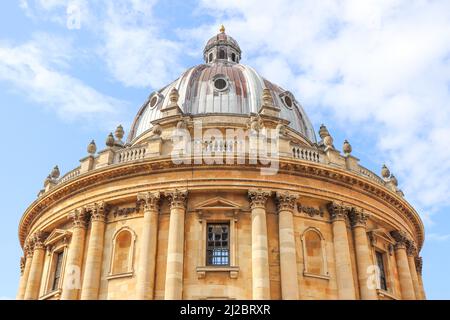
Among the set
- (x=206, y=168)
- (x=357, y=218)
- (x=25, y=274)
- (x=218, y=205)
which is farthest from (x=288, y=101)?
(x=25, y=274)

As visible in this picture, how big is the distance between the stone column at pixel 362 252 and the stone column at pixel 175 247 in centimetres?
862

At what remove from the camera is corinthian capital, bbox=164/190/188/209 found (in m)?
24.8

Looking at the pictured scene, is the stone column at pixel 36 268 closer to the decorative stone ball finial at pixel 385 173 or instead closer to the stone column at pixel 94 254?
the stone column at pixel 94 254

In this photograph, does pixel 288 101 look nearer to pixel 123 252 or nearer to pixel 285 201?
pixel 285 201

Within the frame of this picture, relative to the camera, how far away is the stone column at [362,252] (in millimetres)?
24875

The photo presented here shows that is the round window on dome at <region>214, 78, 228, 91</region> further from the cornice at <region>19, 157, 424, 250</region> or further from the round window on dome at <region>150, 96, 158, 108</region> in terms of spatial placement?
the cornice at <region>19, 157, 424, 250</region>

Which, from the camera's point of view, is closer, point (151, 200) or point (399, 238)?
point (151, 200)

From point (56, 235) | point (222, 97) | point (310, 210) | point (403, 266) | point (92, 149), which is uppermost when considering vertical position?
point (222, 97)

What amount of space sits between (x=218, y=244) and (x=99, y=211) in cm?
627

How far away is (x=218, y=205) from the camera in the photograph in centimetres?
2494

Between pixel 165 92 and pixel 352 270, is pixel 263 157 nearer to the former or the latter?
pixel 352 270

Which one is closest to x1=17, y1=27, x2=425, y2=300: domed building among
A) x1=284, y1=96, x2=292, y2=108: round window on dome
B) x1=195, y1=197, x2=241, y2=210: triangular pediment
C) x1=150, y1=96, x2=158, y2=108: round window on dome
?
x1=195, y1=197, x2=241, y2=210: triangular pediment

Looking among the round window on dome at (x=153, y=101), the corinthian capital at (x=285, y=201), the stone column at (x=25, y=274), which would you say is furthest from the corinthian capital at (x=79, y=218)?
the round window on dome at (x=153, y=101)

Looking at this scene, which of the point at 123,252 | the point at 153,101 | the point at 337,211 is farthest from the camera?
the point at 153,101
